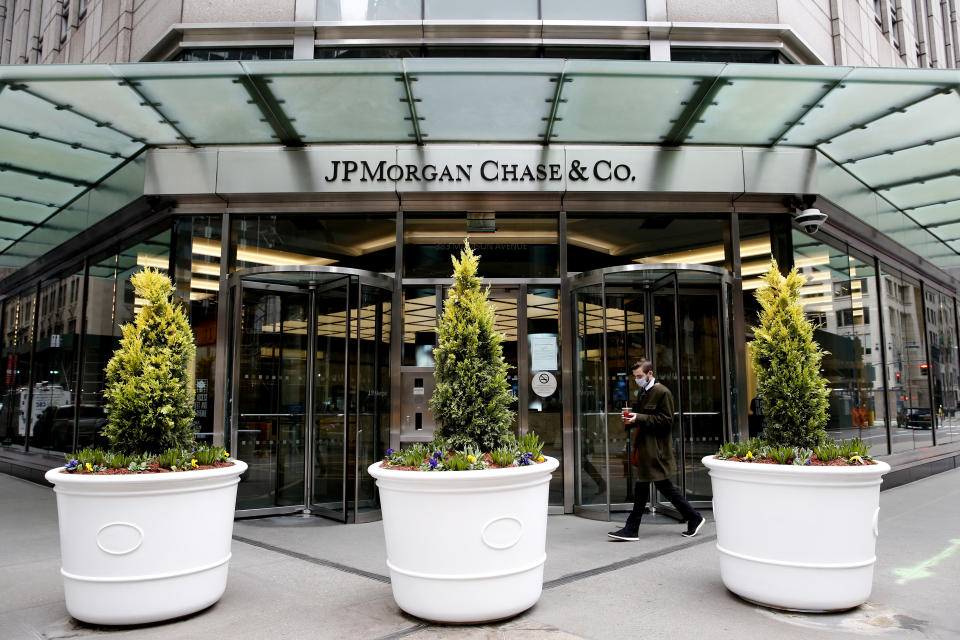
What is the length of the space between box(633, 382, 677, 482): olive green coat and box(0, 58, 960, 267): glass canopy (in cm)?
352

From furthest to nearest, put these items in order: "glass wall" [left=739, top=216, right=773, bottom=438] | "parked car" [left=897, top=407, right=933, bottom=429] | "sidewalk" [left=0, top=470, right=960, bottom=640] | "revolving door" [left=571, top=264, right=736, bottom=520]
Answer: "parked car" [left=897, top=407, right=933, bottom=429] < "glass wall" [left=739, top=216, right=773, bottom=438] < "revolving door" [left=571, top=264, right=736, bottom=520] < "sidewalk" [left=0, top=470, right=960, bottom=640]

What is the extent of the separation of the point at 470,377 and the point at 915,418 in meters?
12.9

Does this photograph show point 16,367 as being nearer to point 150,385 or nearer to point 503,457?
point 150,385

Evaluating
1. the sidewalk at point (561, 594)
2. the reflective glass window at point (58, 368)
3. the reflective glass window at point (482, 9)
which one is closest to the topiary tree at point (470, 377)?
the sidewalk at point (561, 594)

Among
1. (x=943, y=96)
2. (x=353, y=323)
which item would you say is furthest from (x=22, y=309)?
(x=943, y=96)

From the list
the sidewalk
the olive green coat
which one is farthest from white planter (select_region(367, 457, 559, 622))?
the olive green coat

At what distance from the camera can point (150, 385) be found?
4844 mm

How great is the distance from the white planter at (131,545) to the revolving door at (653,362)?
16.9 ft

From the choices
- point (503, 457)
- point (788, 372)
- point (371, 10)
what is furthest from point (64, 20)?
point (788, 372)

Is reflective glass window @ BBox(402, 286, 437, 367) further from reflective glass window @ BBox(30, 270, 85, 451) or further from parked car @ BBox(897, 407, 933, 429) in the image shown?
parked car @ BBox(897, 407, 933, 429)

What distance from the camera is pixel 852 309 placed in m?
11.2

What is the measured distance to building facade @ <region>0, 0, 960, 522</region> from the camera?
7711 millimetres

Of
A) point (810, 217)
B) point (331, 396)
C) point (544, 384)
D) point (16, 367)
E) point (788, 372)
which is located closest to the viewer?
point (788, 372)

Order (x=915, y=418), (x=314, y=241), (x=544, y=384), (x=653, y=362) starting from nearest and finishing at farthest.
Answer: (x=653, y=362) < (x=544, y=384) < (x=314, y=241) < (x=915, y=418)
